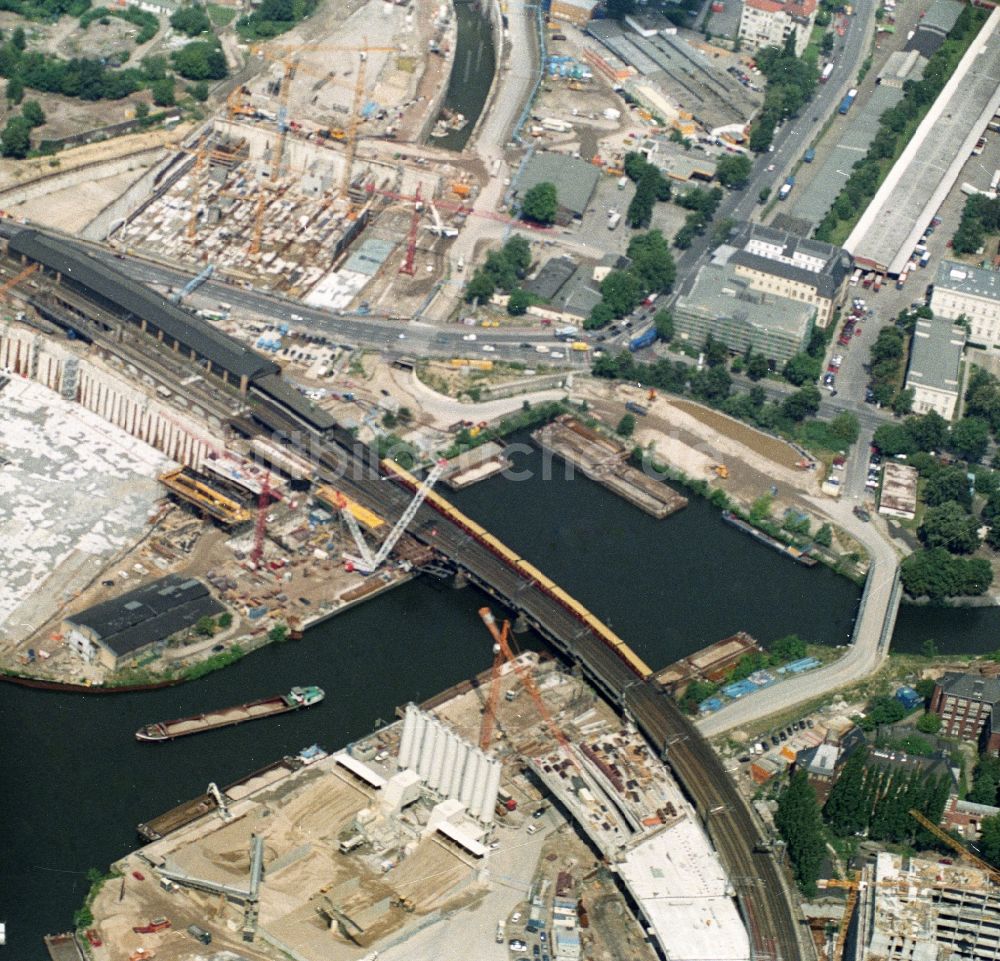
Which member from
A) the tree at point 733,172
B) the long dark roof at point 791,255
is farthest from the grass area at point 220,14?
the long dark roof at point 791,255

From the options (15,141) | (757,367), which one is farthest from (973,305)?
(15,141)

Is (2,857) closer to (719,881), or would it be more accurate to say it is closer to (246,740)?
(246,740)

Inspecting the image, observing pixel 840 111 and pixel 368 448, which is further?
pixel 840 111

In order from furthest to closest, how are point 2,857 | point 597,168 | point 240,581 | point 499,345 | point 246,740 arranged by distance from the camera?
point 597,168
point 499,345
point 240,581
point 246,740
point 2,857

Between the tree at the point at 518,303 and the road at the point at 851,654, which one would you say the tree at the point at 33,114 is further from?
the road at the point at 851,654

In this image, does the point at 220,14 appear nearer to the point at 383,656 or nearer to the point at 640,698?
the point at 383,656

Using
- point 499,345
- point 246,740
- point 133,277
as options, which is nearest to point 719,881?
point 246,740

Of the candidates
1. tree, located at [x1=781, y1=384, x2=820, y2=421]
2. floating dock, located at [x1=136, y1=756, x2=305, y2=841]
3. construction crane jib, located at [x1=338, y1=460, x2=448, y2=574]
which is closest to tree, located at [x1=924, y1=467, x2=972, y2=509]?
tree, located at [x1=781, y1=384, x2=820, y2=421]
